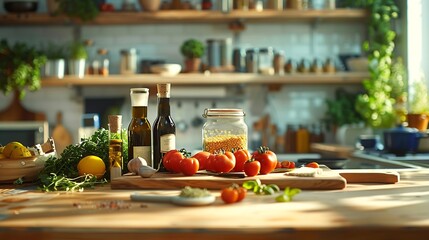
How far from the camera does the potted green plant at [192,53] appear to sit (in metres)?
6.49

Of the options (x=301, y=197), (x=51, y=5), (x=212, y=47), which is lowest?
(x=301, y=197)

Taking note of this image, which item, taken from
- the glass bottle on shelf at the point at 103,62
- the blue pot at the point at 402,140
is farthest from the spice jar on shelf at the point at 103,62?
the blue pot at the point at 402,140

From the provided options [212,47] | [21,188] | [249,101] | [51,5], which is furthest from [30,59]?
[21,188]

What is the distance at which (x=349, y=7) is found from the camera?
6.64 m

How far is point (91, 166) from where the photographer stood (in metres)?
2.59

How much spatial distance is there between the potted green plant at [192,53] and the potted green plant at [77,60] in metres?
0.97

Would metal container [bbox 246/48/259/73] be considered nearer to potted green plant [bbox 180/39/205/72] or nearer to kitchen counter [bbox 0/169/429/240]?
potted green plant [bbox 180/39/205/72]

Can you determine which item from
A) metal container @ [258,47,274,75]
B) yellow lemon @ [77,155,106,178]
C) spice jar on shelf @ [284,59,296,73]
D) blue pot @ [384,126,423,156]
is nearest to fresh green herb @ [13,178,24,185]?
yellow lemon @ [77,155,106,178]

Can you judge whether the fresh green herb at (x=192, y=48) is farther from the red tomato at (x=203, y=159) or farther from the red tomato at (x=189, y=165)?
the red tomato at (x=189, y=165)

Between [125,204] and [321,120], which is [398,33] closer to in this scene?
[321,120]

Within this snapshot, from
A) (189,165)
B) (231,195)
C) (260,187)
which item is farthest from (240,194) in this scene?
(189,165)

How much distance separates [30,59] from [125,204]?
4.67 m

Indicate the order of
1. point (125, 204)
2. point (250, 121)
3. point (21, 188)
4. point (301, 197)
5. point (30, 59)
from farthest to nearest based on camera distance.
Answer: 1. point (250, 121)
2. point (30, 59)
3. point (21, 188)
4. point (301, 197)
5. point (125, 204)

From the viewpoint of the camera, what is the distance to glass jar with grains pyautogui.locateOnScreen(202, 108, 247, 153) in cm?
283
